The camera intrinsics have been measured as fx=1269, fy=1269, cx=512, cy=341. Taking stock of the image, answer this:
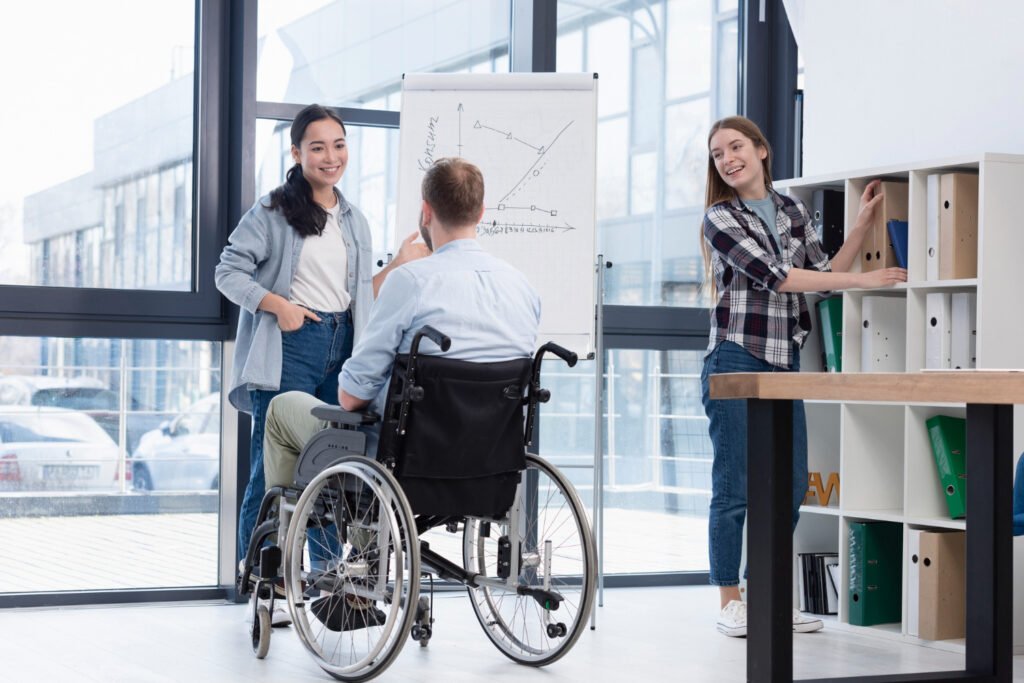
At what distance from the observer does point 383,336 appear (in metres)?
2.69

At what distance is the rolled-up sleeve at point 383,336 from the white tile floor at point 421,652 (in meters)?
0.67

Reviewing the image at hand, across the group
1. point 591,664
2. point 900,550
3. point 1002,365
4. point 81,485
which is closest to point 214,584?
point 81,485

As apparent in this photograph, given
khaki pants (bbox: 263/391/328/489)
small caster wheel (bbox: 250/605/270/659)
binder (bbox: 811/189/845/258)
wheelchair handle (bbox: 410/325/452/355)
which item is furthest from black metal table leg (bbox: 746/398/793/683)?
binder (bbox: 811/189/845/258)

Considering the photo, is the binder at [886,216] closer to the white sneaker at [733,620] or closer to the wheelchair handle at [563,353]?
the white sneaker at [733,620]

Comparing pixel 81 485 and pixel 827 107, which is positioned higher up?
pixel 827 107

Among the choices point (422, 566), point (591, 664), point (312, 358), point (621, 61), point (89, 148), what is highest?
point (621, 61)

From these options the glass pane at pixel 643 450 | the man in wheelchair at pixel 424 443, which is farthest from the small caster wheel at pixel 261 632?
the glass pane at pixel 643 450

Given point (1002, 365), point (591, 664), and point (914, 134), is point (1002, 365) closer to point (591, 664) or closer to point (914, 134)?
point (914, 134)

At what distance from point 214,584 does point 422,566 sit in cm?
135

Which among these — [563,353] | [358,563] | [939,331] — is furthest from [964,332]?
[358,563]

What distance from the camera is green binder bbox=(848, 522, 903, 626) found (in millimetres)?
3580

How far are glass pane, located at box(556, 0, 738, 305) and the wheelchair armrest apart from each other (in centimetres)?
188

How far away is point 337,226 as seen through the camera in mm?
3680

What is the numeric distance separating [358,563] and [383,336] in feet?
1.57
